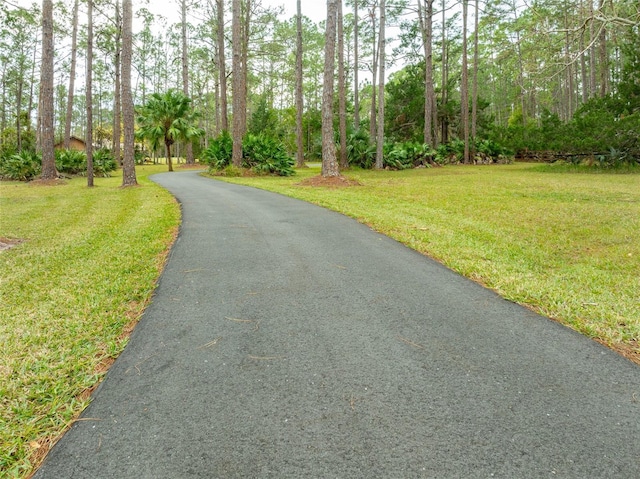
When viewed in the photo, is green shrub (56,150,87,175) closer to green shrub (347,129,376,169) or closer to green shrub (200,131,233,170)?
green shrub (200,131,233,170)

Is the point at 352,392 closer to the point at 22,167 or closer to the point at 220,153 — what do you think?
the point at 220,153

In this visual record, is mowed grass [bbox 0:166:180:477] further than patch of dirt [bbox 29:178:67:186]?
No

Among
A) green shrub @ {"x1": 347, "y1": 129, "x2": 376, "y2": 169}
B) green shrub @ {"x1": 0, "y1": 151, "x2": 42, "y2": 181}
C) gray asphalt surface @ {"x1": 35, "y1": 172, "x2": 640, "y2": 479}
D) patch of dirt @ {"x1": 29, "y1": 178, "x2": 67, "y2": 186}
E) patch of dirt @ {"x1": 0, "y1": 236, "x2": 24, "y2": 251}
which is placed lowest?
gray asphalt surface @ {"x1": 35, "y1": 172, "x2": 640, "y2": 479}

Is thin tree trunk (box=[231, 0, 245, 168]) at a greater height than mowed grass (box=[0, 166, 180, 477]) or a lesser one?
greater

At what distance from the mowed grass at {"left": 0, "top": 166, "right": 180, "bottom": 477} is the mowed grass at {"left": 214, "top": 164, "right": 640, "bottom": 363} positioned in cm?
348

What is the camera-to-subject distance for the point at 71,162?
22.5m

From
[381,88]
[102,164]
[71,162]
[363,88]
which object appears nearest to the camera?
[381,88]

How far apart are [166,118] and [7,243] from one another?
2241 centimetres

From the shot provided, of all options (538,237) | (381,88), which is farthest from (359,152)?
(538,237)

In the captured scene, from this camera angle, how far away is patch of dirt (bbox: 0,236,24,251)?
6.10 m

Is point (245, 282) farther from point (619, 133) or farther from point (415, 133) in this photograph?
point (415, 133)

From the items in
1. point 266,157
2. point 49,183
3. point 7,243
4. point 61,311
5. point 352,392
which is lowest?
point 352,392

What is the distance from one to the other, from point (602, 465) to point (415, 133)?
30.7 metres

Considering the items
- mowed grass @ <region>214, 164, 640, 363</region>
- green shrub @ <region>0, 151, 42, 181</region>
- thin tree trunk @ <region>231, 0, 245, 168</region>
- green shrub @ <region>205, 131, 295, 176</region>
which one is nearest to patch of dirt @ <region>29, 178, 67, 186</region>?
green shrub @ <region>0, 151, 42, 181</region>
